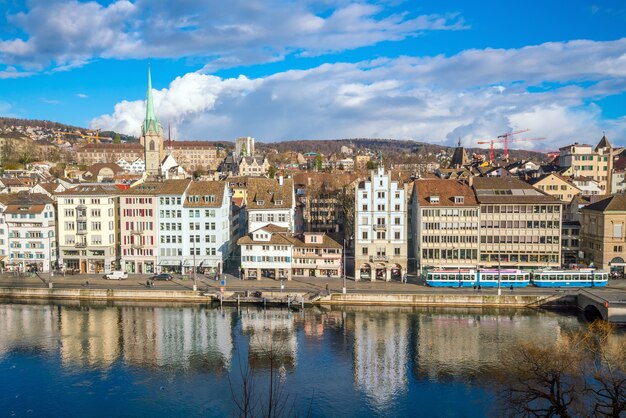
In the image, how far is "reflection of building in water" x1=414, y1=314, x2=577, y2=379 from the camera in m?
49.2

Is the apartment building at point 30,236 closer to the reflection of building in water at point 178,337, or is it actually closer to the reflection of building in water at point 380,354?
the reflection of building in water at point 178,337

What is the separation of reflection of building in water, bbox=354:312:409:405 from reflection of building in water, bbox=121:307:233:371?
40.7 feet

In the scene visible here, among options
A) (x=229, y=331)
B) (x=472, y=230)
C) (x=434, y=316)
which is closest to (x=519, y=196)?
(x=472, y=230)

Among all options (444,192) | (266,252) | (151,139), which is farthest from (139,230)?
(151,139)

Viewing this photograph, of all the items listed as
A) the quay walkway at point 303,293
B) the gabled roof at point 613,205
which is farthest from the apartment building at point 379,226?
the gabled roof at point 613,205

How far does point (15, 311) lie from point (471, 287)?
57.5 meters

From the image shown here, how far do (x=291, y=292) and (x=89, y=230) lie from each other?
3387 centimetres

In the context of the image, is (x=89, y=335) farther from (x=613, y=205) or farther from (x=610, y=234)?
(x=613, y=205)

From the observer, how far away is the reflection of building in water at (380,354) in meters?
45.2

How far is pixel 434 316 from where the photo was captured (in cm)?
6531

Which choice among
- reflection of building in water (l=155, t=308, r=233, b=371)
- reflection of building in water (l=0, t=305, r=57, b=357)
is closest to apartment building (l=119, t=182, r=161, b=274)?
reflection of building in water (l=0, t=305, r=57, b=357)

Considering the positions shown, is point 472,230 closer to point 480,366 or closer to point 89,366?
point 480,366

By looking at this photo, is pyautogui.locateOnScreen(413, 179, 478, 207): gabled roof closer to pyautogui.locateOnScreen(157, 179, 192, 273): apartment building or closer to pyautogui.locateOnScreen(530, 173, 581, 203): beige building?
pyautogui.locateOnScreen(530, 173, 581, 203): beige building

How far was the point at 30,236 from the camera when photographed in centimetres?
8488
